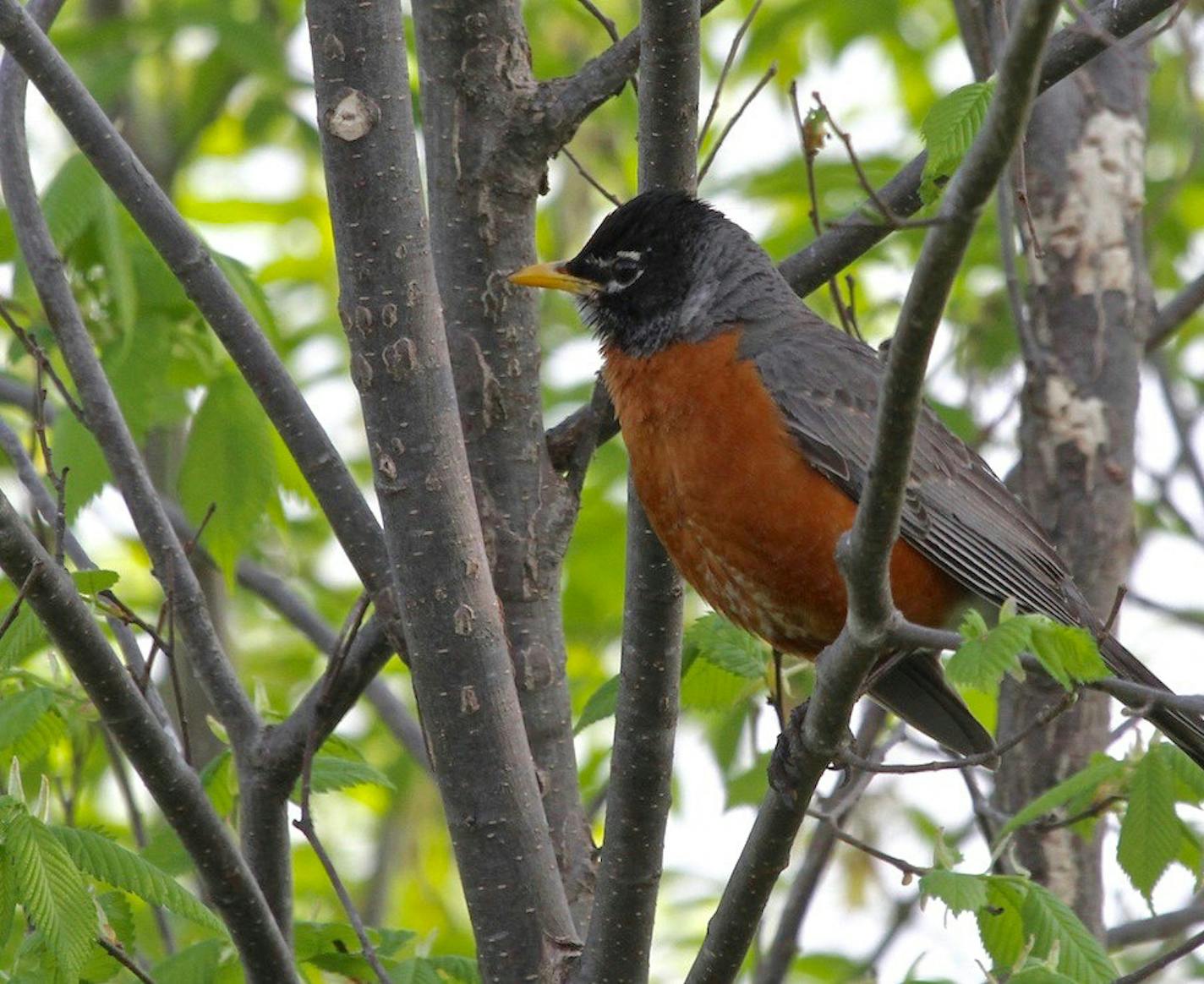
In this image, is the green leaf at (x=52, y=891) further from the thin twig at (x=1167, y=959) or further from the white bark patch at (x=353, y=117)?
the thin twig at (x=1167, y=959)

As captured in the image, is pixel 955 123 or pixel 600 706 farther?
pixel 600 706

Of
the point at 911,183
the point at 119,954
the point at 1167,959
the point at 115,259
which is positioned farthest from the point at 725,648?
the point at 115,259

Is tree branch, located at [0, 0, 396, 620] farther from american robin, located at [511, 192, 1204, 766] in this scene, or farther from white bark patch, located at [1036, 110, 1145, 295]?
white bark patch, located at [1036, 110, 1145, 295]

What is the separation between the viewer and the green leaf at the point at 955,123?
2951 mm

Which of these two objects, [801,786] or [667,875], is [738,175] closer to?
[667,875]

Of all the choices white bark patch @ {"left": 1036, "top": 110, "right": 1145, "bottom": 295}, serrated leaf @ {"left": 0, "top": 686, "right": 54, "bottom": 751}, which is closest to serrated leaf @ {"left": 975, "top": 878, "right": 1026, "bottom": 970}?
serrated leaf @ {"left": 0, "top": 686, "right": 54, "bottom": 751}

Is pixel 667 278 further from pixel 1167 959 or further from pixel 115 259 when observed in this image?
pixel 1167 959

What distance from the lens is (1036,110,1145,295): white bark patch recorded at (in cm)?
491

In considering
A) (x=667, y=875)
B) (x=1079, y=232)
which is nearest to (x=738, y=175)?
(x=1079, y=232)

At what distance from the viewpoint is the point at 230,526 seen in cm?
398

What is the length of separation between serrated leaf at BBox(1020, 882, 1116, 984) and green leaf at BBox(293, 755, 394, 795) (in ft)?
4.24

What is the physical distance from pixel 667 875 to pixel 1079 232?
3.06 metres

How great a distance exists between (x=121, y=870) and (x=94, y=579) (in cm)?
61

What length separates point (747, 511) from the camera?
3701mm
